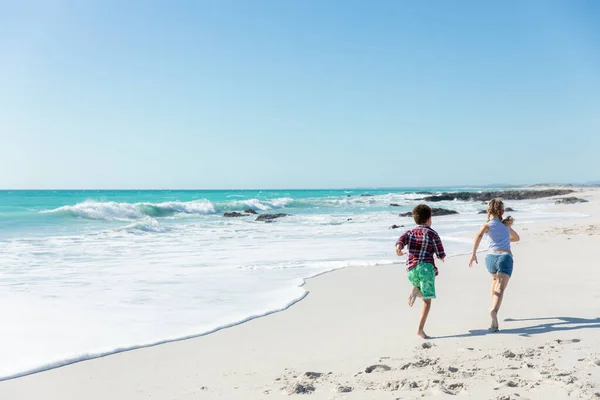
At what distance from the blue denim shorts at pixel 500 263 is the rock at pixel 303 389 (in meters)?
2.76

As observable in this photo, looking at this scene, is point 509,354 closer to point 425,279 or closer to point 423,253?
point 425,279

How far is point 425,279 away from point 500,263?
962mm

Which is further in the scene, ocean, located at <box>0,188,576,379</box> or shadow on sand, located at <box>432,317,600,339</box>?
ocean, located at <box>0,188,576,379</box>

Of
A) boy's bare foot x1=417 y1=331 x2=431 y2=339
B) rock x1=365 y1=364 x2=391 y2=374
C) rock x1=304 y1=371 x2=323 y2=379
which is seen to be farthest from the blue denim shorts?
rock x1=304 y1=371 x2=323 y2=379

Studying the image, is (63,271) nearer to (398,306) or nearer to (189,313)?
(189,313)

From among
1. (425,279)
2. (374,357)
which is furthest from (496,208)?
(374,357)

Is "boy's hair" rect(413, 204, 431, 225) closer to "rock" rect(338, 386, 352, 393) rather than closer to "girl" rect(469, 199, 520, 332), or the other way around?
"girl" rect(469, 199, 520, 332)

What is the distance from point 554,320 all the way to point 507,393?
96.7 inches

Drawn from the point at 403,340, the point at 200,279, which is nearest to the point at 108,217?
the point at 200,279

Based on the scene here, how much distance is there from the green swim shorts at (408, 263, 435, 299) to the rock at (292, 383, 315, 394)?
1861 mm

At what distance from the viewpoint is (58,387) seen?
397 cm

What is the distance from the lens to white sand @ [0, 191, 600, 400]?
3.68m

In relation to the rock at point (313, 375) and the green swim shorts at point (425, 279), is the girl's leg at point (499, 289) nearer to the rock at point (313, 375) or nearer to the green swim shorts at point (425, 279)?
the green swim shorts at point (425, 279)

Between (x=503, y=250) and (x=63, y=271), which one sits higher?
(x=503, y=250)
